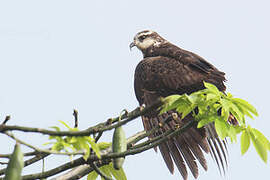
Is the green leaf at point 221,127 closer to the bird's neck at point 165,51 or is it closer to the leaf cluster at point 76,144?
the leaf cluster at point 76,144

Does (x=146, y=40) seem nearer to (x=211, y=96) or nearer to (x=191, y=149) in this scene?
(x=191, y=149)

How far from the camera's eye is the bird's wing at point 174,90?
6.36 metres

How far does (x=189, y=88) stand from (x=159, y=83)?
456 millimetres

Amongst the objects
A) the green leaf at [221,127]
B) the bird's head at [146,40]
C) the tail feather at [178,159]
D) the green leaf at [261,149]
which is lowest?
the green leaf at [261,149]

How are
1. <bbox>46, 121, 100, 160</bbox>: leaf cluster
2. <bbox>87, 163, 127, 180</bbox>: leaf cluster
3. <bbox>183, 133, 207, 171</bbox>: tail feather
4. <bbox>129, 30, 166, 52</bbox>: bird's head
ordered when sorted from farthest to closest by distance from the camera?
<bbox>129, 30, 166, 52</bbox>: bird's head → <bbox>183, 133, 207, 171</bbox>: tail feather → <bbox>87, 163, 127, 180</bbox>: leaf cluster → <bbox>46, 121, 100, 160</bbox>: leaf cluster

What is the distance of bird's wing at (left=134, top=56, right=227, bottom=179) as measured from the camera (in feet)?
20.9

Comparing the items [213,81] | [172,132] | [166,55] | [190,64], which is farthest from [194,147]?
[172,132]

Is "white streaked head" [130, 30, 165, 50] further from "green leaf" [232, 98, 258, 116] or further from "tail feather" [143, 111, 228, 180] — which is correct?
"green leaf" [232, 98, 258, 116]

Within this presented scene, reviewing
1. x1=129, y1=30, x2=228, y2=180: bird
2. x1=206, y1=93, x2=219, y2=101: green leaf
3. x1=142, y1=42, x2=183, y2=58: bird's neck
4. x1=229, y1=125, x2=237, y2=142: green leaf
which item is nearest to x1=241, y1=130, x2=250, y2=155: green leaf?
x1=229, y1=125, x2=237, y2=142: green leaf

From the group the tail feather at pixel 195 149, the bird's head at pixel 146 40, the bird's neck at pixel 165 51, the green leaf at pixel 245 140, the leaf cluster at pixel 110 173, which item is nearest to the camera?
the green leaf at pixel 245 140

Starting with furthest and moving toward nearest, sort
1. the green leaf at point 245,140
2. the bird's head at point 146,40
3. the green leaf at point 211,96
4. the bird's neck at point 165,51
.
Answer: the bird's head at point 146,40 < the bird's neck at point 165,51 < the green leaf at point 245,140 < the green leaf at point 211,96

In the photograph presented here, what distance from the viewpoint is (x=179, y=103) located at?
353cm

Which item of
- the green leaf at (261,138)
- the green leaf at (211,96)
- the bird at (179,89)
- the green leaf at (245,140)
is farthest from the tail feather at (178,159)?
the green leaf at (211,96)

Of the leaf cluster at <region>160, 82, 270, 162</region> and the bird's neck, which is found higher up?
the bird's neck
